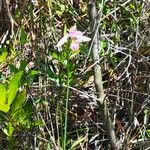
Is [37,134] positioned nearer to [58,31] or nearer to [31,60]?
[31,60]

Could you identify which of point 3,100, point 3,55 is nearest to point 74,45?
point 3,100

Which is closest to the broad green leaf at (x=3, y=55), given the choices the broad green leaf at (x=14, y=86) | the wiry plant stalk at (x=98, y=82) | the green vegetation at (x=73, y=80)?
the green vegetation at (x=73, y=80)

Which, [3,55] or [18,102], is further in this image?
[3,55]

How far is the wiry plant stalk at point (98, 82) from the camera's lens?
135 cm

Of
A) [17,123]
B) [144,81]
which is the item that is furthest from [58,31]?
[17,123]

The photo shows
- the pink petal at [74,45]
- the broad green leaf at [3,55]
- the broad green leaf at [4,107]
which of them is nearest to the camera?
the pink petal at [74,45]

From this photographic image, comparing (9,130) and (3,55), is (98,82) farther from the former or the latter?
(3,55)

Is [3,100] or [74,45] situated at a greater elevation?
[74,45]

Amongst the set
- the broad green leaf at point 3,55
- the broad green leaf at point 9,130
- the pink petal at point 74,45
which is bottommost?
the broad green leaf at point 9,130

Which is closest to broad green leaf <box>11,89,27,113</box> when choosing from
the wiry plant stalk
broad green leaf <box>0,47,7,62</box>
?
the wiry plant stalk

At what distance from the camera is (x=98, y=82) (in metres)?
1.43

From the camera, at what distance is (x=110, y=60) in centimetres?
178

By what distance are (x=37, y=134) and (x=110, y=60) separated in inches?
18.1

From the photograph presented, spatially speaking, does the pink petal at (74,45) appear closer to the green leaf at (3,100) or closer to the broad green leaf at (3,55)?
the green leaf at (3,100)
